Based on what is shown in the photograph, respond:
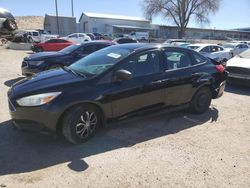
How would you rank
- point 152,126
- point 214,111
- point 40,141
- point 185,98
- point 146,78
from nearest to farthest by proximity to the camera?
point 40,141
point 146,78
point 152,126
point 185,98
point 214,111

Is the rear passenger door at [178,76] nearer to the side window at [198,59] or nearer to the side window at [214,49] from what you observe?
the side window at [198,59]

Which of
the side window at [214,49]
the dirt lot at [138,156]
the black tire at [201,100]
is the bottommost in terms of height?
the dirt lot at [138,156]

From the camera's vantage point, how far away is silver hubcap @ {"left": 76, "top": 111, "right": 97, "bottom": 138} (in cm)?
454

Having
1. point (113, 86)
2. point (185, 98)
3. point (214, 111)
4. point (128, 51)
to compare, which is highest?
point (128, 51)

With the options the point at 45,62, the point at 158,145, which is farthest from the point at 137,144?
the point at 45,62

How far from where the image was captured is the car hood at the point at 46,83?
443 cm

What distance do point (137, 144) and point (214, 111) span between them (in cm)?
276

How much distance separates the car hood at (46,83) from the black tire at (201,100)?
269cm

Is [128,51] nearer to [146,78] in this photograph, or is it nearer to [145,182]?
[146,78]

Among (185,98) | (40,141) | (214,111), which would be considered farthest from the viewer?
(214,111)

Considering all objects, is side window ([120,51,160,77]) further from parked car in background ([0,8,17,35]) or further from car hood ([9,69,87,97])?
parked car in background ([0,8,17,35])

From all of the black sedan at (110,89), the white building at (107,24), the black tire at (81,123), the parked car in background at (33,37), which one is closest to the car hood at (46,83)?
the black sedan at (110,89)

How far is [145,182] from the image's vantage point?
11.9ft

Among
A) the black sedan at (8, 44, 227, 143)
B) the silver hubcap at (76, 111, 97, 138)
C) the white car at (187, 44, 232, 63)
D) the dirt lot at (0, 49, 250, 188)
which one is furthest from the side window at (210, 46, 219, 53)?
the silver hubcap at (76, 111, 97, 138)
